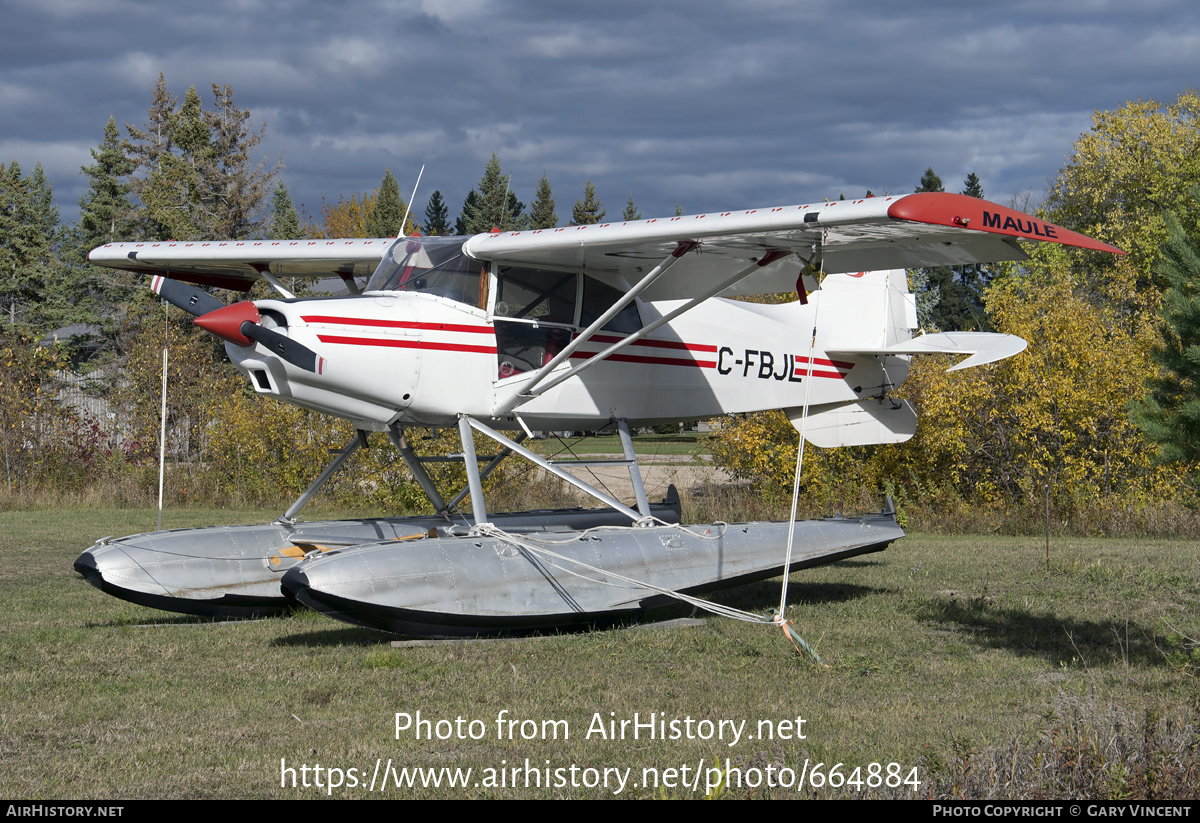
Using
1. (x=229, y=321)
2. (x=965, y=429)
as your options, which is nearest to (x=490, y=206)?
(x=965, y=429)

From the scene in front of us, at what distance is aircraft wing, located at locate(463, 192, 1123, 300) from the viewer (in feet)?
22.5

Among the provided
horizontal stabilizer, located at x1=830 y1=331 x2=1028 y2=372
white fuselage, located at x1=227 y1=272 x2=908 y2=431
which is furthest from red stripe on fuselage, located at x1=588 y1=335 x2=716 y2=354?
horizontal stabilizer, located at x1=830 y1=331 x2=1028 y2=372

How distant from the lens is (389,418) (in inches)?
335

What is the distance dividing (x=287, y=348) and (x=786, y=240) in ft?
13.0

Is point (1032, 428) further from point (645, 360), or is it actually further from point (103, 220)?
point (103, 220)

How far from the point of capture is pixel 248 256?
10227mm

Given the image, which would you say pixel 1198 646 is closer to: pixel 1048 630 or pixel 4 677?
pixel 1048 630

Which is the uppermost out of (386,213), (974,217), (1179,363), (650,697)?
(386,213)

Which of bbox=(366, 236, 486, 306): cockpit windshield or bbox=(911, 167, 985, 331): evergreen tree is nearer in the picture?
bbox=(366, 236, 486, 306): cockpit windshield

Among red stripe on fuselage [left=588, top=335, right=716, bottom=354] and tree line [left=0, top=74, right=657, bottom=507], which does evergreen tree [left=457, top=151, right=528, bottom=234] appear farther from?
red stripe on fuselage [left=588, top=335, right=716, bottom=354]

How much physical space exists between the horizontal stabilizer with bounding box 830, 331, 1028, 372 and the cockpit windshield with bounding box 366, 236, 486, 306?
4546 millimetres

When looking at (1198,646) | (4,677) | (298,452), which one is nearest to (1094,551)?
(1198,646)

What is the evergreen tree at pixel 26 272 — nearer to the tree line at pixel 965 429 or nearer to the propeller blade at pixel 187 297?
the tree line at pixel 965 429

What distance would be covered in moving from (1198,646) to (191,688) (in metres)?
5.93
